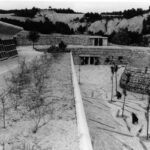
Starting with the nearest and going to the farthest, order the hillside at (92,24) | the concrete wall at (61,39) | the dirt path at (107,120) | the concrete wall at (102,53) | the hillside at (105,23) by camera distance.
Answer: the dirt path at (107,120)
the concrete wall at (102,53)
the concrete wall at (61,39)
the hillside at (92,24)
the hillside at (105,23)

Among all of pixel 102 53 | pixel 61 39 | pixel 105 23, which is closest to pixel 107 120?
pixel 102 53

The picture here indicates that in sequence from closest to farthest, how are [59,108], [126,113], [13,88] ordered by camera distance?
[59,108] → [13,88] → [126,113]

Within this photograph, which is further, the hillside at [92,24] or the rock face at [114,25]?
the rock face at [114,25]

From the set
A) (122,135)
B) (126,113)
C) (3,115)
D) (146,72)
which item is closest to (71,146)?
(3,115)

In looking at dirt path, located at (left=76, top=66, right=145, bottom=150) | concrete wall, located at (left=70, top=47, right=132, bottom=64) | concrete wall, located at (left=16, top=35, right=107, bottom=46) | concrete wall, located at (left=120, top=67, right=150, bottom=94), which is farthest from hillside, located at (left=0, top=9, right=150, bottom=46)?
dirt path, located at (left=76, top=66, right=145, bottom=150)

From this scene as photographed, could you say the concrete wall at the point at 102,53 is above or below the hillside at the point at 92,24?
below

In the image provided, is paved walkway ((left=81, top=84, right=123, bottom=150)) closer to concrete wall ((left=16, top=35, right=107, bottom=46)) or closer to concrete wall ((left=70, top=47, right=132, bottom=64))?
concrete wall ((left=70, top=47, right=132, bottom=64))

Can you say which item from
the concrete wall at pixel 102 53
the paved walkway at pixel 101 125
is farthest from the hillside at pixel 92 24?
the paved walkway at pixel 101 125

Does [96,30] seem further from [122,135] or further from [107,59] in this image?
[122,135]

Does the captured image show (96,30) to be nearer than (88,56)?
No

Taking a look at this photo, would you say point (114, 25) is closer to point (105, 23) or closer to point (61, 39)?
point (105, 23)

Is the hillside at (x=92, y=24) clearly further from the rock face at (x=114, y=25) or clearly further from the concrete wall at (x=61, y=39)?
the concrete wall at (x=61, y=39)

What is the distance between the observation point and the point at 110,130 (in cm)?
1059

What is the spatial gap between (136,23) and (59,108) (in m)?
47.1
